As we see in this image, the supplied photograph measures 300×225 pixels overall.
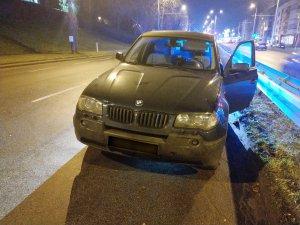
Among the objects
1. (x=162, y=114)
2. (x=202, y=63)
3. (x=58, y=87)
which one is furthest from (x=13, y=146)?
(x=58, y=87)

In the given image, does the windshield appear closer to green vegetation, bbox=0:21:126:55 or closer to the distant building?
green vegetation, bbox=0:21:126:55

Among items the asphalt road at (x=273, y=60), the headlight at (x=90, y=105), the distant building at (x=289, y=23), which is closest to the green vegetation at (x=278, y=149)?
the headlight at (x=90, y=105)

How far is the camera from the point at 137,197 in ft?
10.3

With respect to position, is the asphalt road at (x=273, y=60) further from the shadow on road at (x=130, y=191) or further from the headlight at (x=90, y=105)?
the headlight at (x=90, y=105)

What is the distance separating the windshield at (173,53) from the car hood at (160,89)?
1.37 ft

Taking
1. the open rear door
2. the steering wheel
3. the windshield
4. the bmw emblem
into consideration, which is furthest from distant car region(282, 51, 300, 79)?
the bmw emblem

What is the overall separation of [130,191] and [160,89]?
51.4 inches

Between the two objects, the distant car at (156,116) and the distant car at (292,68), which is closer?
the distant car at (156,116)

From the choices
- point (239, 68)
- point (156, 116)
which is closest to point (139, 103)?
point (156, 116)

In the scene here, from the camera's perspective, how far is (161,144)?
307 centimetres

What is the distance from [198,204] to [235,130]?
10.3ft

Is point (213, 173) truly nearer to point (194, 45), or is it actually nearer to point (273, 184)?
point (273, 184)

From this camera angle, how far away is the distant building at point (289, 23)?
64.0 m

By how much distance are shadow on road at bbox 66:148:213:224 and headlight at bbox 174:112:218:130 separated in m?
0.83
